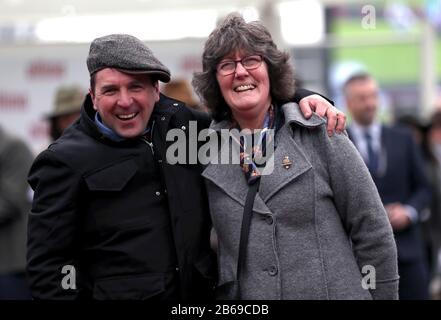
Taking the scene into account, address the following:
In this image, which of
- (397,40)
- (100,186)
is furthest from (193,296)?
(397,40)

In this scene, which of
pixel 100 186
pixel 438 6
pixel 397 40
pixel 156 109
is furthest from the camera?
pixel 438 6

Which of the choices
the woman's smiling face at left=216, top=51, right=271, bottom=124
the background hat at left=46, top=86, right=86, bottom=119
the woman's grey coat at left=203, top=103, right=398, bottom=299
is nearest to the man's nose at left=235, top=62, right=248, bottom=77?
the woman's smiling face at left=216, top=51, right=271, bottom=124

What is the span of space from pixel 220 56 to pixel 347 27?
61.1ft

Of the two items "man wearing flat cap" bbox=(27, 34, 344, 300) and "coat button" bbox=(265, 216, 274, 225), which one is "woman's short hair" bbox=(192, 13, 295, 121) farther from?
"coat button" bbox=(265, 216, 274, 225)

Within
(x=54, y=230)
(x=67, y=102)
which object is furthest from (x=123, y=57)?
(x=67, y=102)

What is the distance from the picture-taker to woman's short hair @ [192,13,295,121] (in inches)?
127

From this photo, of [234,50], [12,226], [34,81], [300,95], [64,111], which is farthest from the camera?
[34,81]

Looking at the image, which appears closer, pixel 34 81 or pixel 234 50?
pixel 234 50

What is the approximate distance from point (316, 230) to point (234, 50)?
716 millimetres

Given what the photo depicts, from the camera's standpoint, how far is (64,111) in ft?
17.8

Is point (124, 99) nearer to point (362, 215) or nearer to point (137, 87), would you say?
point (137, 87)

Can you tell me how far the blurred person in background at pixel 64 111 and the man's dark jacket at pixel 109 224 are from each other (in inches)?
86.5

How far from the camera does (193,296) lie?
10.6 ft

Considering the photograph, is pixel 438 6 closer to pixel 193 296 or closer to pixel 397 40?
pixel 397 40
